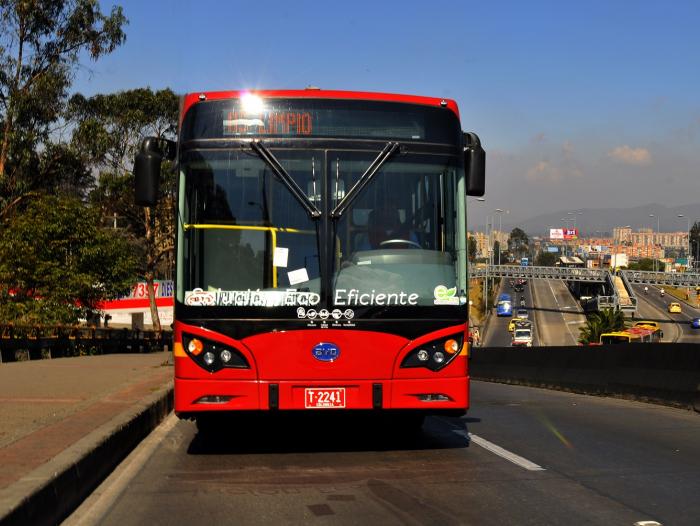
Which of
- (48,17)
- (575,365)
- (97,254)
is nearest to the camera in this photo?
(575,365)

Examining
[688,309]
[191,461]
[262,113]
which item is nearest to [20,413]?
[191,461]

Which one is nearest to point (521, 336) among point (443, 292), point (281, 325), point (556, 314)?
point (556, 314)

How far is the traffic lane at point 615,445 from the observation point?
6969 millimetres

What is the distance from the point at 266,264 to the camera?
8.54 metres

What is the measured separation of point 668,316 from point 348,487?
11106 cm

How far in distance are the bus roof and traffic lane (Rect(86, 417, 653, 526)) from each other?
339cm

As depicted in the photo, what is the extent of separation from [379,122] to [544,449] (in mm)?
3681

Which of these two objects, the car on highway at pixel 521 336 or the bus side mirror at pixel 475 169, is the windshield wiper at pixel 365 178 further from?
the car on highway at pixel 521 336

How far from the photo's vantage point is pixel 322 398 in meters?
8.42

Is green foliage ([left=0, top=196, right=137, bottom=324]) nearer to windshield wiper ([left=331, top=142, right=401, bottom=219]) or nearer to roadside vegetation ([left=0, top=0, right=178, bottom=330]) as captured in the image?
A: roadside vegetation ([left=0, top=0, right=178, bottom=330])

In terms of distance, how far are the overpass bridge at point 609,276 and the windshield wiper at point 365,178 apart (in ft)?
313

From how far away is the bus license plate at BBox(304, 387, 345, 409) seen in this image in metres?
8.41

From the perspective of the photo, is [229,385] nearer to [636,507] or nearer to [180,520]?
[180,520]

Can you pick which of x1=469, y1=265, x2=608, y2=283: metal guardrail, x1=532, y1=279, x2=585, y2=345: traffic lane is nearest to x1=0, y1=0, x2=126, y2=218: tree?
x1=532, y1=279, x2=585, y2=345: traffic lane
